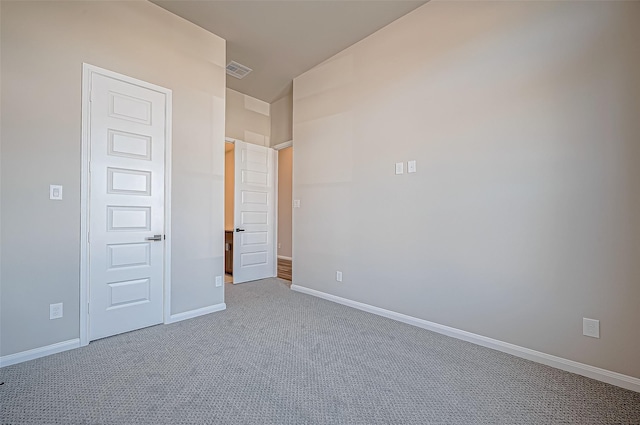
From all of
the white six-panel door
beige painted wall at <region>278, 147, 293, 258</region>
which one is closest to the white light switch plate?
the white six-panel door

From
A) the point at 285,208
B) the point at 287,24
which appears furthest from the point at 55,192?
the point at 285,208

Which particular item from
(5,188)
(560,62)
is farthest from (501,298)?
(5,188)

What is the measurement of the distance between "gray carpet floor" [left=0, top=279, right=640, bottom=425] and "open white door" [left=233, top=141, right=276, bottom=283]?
78.9 inches

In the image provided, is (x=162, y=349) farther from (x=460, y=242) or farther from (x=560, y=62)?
(x=560, y=62)

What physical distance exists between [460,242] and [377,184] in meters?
1.09

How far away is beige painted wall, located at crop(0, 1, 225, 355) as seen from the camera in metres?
2.08

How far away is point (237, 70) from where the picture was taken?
13.3ft

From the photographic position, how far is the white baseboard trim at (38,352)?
6.74ft

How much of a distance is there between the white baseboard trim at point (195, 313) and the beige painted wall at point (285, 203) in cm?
365

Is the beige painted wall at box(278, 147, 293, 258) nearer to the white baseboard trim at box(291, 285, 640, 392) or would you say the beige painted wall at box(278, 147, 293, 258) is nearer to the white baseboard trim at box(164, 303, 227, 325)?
the white baseboard trim at box(164, 303, 227, 325)

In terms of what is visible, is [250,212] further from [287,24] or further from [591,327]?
[591,327]

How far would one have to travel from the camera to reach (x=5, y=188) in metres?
2.05

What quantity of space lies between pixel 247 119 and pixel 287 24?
201 centimetres

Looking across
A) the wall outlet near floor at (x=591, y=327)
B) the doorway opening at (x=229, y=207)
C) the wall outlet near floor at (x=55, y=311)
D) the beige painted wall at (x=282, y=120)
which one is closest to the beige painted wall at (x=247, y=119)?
the beige painted wall at (x=282, y=120)
